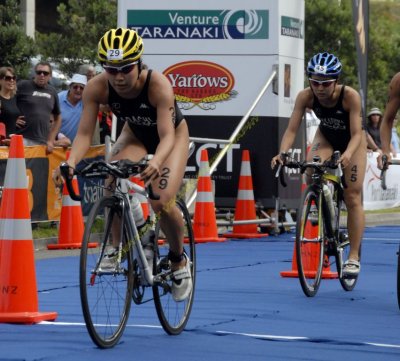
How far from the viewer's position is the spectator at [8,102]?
1580 centimetres

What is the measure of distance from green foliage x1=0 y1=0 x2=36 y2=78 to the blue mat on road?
41.5 feet

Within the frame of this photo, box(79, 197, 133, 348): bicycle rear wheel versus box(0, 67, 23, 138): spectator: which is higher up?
box(0, 67, 23, 138): spectator

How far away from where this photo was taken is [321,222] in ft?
36.9

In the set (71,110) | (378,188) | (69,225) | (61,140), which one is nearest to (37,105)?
(61,140)

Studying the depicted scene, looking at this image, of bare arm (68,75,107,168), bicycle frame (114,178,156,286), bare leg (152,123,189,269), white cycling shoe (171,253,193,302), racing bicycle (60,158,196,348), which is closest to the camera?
racing bicycle (60,158,196,348)

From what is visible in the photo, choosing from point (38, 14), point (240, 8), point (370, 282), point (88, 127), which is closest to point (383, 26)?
point (38, 14)

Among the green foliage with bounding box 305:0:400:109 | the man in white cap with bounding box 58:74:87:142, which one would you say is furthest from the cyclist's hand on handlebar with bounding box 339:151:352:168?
the green foliage with bounding box 305:0:400:109

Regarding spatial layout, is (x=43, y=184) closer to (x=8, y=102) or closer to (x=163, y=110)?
(x=8, y=102)

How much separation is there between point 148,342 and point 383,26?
5682 cm

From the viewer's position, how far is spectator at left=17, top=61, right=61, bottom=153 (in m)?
16.5

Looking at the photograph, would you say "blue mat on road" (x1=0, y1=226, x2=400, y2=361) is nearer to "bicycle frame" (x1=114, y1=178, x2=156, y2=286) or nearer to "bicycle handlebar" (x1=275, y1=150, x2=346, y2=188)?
"bicycle frame" (x1=114, y1=178, x2=156, y2=286)

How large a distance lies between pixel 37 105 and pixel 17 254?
25.2 feet

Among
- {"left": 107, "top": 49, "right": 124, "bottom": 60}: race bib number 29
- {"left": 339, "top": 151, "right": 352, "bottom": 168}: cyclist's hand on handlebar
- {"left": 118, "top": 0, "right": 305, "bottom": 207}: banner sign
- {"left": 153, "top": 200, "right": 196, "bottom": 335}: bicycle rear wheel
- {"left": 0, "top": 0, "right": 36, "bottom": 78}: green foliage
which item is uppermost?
{"left": 0, "top": 0, "right": 36, "bottom": 78}: green foliage

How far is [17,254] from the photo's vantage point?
8.97m
